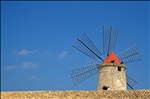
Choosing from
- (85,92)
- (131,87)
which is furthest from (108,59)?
(85,92)

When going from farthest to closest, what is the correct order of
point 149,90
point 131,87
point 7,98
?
1. point 131,87
2. point 7,98
3. point 149,90

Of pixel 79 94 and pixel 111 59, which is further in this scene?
pixel 111 59

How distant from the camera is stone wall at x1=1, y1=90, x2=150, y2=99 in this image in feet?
45.8

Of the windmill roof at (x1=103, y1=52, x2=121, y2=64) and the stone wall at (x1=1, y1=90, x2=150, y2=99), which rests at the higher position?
the windmill roof at (x1=103, y1=52, x2=121, y2=64)

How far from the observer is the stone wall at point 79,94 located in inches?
550

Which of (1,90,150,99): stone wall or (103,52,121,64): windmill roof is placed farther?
(103,52,121,64): windmill roof

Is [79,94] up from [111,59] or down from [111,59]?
down

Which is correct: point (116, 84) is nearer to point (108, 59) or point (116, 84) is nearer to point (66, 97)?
point (108, 59)

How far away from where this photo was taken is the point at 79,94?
47.1 feet

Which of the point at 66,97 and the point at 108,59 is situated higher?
the point at 108,59

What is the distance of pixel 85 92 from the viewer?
14.4 m

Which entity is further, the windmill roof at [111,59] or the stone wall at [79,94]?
the windmill roof at [111,59]

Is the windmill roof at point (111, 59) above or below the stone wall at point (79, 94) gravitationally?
above

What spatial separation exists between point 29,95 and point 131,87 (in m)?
6.29
